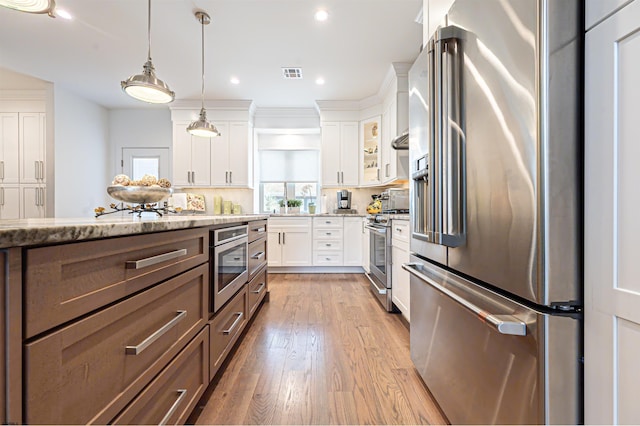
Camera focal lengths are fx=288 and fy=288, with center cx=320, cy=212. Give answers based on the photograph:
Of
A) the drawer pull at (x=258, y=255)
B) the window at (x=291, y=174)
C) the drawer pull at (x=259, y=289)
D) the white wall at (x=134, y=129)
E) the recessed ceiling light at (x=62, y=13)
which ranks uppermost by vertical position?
the recessed ceiling light at (x=62, y=13)

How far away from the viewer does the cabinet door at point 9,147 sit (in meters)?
4.24

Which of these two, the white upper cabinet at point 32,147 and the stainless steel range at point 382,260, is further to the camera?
the white upper cabinet at point 32,147

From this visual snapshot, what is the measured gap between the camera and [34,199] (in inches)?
168

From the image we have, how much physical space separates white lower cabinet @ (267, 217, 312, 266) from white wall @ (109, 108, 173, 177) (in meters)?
2.71

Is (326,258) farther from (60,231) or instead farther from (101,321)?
(60,231)

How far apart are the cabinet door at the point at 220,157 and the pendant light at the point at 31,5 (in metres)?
3.28

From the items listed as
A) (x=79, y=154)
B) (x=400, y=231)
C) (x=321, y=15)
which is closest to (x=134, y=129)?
(x=79, y=154)

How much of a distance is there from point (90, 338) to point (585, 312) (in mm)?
1173

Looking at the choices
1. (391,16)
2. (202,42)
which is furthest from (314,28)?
(202,42)

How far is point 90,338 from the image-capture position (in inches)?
26.8

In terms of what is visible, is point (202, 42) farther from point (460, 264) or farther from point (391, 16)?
point (460, 264)

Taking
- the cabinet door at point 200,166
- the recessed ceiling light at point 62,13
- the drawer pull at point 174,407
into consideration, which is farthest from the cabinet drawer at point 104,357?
the cabinet door at point 200,166

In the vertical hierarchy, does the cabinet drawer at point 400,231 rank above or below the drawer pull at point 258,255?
above

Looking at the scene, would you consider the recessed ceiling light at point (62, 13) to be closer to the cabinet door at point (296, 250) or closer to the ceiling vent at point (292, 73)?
the ceiling vent at point (292, 73)
